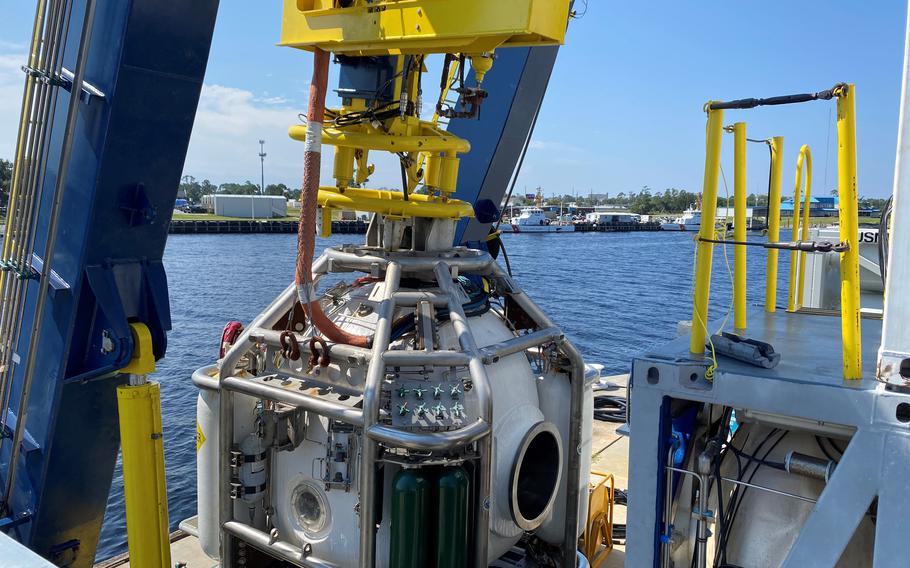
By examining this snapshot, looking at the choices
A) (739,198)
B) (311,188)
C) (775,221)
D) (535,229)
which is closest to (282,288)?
(311,188)

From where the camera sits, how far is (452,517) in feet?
14.2

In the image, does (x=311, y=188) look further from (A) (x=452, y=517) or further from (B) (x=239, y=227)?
(B) (x=239, y=227)

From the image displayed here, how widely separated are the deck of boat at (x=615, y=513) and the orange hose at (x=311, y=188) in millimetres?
2721

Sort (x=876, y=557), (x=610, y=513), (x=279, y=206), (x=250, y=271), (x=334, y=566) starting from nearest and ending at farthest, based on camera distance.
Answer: (x=876, y=557), (x=334, y=566), (x=610, y=513), (x=250, y=271), (x=279, y=206)

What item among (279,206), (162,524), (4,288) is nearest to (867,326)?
(162,524)

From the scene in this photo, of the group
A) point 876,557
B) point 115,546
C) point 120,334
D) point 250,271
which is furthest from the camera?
point 250,271

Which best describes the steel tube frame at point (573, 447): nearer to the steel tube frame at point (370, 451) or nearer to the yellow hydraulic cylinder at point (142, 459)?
the steel tube frame at point (370, 451)

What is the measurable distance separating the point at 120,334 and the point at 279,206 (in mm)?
89680

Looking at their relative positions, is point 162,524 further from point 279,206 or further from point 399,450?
point 279,206

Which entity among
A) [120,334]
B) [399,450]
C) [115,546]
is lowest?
[115,546]

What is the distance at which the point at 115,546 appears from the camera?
11.0m

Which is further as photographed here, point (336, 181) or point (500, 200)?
point (500, 200)

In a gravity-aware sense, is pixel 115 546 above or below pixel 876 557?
below

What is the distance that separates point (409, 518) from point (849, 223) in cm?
291
